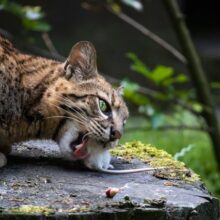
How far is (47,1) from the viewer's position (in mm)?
8117

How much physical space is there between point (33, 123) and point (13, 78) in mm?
237

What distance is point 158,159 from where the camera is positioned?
11.7ft

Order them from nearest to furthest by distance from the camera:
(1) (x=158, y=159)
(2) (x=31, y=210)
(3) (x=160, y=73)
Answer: (2) (x=31, y=210)
(1) (x=158, y=159)
(3) (x=160, y=73)

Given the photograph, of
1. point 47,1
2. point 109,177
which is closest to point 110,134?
point 109,177

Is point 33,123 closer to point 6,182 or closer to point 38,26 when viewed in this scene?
point 6,182

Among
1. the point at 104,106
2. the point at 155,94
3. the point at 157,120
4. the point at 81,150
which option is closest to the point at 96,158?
the point at 81,150

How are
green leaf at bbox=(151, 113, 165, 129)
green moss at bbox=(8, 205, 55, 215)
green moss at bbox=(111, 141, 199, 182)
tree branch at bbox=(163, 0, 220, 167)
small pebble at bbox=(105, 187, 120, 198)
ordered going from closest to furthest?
green moss at bbox=(8, 205, 55, 215) → small pebble at bbox=(105, 187, 120, 198) → green moss at bbox=(111, 141, 199, 182) → green leaf at bbox=(151, 113, 165, 129) → tree branch at bbox=(163, 0, 220, 167)

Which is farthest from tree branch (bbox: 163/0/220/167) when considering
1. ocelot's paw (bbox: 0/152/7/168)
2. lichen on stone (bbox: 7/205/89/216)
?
lichen on stone (bbox: 7/205/89/216)

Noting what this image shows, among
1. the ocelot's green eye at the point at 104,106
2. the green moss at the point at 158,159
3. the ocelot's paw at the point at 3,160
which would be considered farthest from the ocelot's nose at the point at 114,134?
the ocelot's paw at the point at 3,160

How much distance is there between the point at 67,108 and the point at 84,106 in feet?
0.26

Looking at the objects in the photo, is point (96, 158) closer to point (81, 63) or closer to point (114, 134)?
point (114, 134)

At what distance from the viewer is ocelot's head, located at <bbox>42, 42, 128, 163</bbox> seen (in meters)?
3.17

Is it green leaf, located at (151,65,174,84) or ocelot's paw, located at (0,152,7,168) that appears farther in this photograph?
green leaf, located at (151,65,174,84)

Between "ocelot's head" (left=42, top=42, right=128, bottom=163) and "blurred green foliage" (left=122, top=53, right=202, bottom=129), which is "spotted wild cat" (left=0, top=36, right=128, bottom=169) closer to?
"ocelot's head" (left=42, top=42, right=128, bottom=163)
